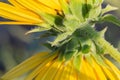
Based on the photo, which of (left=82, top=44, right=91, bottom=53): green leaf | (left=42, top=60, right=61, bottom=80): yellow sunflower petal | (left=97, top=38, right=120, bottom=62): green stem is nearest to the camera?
(left=97, top=38, right=120, bottom=62): green stem

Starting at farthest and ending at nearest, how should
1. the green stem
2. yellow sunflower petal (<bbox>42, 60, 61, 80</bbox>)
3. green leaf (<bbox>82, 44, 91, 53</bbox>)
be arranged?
green leaf (<bbox>82, 44, 91, 53</bbox>), yellow sunflower petal (<bbox>42, 60, 61, 80</bbox>), the green stem

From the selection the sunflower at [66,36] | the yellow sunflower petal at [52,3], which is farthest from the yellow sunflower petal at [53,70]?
the yellow sunflower petal at [52,3]

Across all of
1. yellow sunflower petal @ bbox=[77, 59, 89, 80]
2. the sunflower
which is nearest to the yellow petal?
the sunflower

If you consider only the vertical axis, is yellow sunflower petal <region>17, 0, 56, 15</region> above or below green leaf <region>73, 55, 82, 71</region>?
above

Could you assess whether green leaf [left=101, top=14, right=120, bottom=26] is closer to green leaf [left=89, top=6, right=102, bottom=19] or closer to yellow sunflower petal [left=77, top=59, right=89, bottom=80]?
green leaf [left=89, top=6, right=102, bottom=19]

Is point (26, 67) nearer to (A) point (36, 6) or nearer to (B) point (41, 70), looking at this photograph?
(B) point (41, 70)

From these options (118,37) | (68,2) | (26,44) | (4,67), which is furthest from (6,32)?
(68,2)

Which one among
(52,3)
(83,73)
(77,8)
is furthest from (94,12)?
(83,73)

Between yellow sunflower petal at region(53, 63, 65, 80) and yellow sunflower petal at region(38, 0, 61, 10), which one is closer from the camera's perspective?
yellow sunflower petal at region(53, 63, 65, 80)
